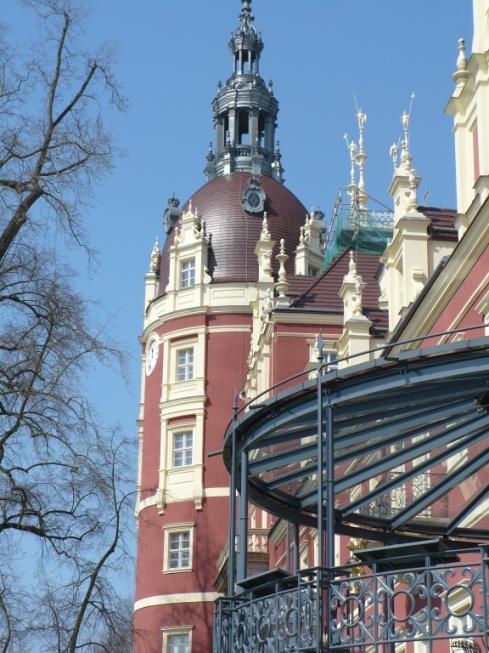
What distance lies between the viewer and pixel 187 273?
4788cm

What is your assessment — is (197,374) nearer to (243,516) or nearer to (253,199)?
(253,199)

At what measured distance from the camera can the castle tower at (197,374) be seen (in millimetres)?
44031

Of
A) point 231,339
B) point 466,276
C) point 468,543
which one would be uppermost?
point 231,339

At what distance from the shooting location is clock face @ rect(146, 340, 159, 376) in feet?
158

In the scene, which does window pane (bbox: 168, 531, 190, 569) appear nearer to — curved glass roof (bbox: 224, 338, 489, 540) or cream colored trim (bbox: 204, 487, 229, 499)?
cream colored trim (bbox: 204, 487, 229, 499)

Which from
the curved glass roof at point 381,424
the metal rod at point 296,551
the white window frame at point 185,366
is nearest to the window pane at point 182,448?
the white window frame at point 185,366

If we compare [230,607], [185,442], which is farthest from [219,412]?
[230,607]

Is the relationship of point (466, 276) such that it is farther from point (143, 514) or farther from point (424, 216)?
point (143, 514)

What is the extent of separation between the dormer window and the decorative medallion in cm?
302

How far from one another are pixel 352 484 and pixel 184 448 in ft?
106

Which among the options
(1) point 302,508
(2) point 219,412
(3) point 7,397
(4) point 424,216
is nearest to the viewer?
(1) point 302,508

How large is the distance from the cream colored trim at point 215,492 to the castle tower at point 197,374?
0.11 ft

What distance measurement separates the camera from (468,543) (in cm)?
1553

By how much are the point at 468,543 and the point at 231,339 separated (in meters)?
30.6
